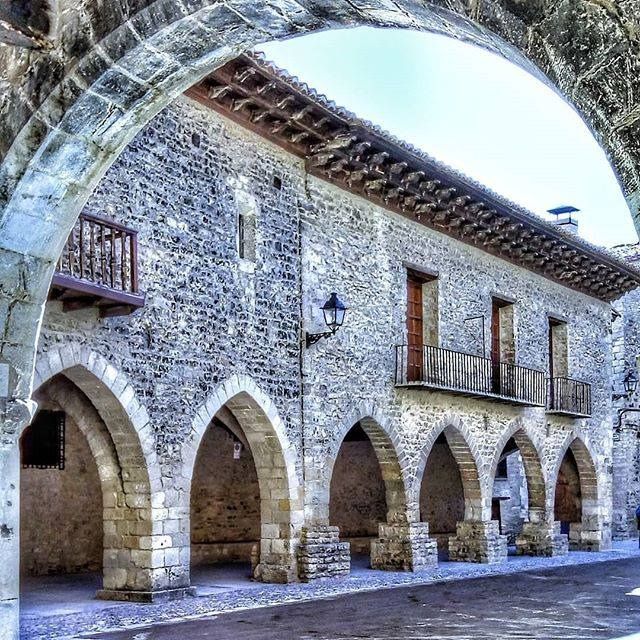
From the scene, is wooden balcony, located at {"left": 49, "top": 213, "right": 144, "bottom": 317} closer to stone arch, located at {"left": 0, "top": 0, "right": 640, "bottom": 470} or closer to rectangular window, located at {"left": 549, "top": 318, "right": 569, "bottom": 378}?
stone arch, located at {"left": 0, "top": 0, "right": 640, "bottom": 470}

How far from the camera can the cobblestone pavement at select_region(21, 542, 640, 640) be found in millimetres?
9945

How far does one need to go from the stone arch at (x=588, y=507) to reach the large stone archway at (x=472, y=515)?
479 cm

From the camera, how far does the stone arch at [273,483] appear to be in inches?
576

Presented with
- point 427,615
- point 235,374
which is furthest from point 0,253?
point 235,374

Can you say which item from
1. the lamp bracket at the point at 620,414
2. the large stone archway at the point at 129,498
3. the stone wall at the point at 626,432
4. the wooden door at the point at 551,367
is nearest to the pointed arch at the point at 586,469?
the wooden door at the point at 551,367

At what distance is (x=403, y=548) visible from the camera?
17219 mm

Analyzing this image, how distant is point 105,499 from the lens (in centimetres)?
1265

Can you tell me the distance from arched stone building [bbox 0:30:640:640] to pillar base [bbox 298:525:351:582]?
0.11 ft

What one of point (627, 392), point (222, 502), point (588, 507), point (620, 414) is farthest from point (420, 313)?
point (620, 414)

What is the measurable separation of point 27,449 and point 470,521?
27.6ft

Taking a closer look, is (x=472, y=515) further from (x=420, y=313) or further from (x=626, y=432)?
(x=626, y=432)

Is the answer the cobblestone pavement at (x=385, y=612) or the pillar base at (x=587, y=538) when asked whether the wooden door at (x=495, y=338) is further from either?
the pillar base at (x=587, y=538)

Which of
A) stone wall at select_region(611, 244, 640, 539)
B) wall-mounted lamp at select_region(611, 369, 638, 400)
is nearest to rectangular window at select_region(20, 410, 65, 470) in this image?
wall-mounted lamp at select_region(611, 369, 638, 400)

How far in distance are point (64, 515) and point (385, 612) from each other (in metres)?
7.25
